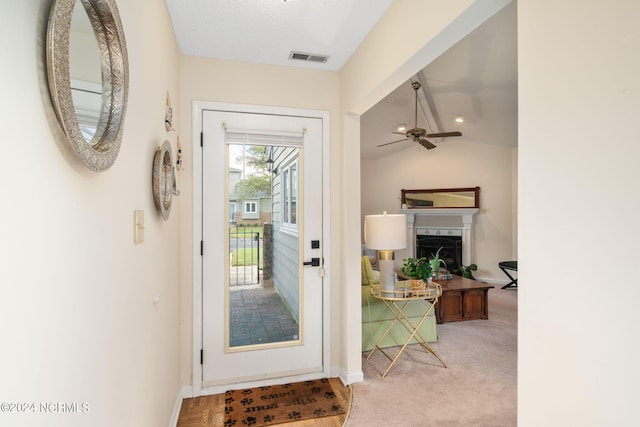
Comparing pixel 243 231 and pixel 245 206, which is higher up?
pixel 245 206

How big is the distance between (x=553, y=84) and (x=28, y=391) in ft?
4.65

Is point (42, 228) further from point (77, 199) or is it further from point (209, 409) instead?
point (209, 409)

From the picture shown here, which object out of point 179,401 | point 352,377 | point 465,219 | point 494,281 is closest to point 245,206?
point 179,401

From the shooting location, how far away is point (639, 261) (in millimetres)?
759

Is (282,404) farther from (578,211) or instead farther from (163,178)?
(578,211)

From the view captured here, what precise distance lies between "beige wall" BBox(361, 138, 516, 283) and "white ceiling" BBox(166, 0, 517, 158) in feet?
6.10

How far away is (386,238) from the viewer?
2762 millimetres

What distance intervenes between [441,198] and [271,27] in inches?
226

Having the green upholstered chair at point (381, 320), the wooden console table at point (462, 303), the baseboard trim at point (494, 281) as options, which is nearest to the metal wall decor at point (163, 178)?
the green upholstered chair at point (381, 320)

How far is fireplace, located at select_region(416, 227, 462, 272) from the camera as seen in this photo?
22.7 ft

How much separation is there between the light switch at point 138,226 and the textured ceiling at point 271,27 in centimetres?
136

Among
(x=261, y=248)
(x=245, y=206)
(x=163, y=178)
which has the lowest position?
(x=261, y=248)

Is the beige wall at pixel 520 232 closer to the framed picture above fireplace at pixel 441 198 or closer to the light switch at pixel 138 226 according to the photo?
the light switch at pixel 138 226

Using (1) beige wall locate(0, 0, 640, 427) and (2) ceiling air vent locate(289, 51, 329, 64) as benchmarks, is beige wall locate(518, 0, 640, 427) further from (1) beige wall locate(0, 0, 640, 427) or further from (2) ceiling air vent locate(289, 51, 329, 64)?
(2) ceiling air vent locate(289, 51, 329, 64)
